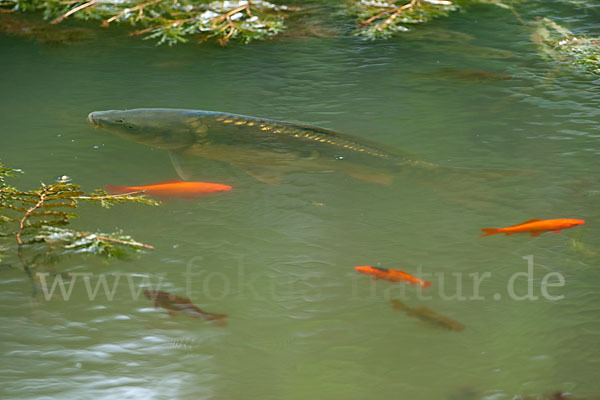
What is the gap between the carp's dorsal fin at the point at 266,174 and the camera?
12.1ft

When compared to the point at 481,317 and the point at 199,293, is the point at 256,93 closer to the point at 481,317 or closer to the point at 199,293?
the point at 199,293

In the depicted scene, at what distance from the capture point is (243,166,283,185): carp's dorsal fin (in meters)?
3.68

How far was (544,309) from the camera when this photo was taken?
2631mm

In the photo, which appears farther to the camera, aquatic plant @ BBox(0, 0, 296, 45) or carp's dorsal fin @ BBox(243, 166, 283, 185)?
aquatic plant @ BBox(0, 0, 296, 45)

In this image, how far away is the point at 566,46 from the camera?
576 cm

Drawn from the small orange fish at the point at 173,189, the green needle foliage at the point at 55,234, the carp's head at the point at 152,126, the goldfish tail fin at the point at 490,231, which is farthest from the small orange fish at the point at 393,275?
the carp's head at the point at 152,126

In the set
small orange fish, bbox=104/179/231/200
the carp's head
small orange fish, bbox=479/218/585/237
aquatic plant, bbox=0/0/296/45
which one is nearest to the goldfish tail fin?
small orange fish, bbox=479/218/585/237

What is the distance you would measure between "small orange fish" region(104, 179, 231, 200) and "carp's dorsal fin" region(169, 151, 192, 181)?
0.18m

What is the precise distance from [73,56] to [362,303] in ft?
14.5

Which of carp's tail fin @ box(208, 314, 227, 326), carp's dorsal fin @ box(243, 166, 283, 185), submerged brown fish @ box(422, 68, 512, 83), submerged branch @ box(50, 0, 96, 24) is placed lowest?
carp's tail fin @ box(208, 314, 227, 326)

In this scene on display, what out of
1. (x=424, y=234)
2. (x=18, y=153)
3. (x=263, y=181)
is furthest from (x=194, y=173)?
(x=424, y=234)

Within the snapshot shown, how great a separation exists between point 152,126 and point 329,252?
168 cm

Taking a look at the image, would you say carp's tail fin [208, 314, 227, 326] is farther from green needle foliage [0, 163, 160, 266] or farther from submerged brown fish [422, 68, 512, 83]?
submerged brown fish [422, 68, 512, 83]

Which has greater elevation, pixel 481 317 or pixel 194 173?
pixel 194 173
